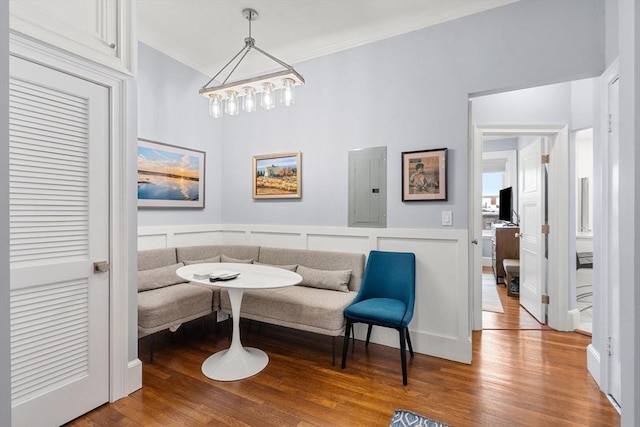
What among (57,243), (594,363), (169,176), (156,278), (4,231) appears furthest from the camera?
(169,176)

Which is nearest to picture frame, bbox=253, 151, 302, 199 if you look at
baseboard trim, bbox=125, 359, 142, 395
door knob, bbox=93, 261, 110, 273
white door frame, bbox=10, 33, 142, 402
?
white door frame, bbox=10, 33, 142, 402

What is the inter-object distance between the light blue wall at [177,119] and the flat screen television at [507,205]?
5142 mm

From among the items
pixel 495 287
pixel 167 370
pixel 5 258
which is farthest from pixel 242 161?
pixel 495 287

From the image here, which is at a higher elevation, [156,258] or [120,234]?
[120,234]

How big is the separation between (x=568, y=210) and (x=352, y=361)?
8.70ft

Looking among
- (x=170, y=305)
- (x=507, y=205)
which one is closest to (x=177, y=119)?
(x=170, y=305)

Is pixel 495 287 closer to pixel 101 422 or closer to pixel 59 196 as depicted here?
pixel 101 422

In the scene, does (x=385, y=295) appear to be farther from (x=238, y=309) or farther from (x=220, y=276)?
(x=220, y=276)

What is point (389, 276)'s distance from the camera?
282 cm

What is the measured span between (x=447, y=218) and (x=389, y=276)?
0.70 meters

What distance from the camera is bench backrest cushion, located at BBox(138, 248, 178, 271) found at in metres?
3.04

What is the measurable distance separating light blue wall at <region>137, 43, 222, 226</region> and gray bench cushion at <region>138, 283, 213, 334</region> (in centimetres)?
83

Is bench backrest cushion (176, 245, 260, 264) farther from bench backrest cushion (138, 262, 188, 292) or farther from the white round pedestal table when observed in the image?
the white round pedestal table

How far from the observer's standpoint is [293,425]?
185cm
